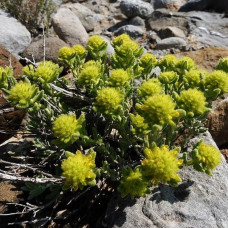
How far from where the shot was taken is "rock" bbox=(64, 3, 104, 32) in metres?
6.89

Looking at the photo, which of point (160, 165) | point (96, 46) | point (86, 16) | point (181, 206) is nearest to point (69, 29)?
point (86, 16)

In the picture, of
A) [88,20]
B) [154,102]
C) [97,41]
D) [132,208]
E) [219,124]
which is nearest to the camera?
[154,102]

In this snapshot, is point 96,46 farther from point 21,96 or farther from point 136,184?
point 136,184

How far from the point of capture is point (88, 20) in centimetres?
695

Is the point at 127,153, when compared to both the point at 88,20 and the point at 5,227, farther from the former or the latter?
the point at 88,20

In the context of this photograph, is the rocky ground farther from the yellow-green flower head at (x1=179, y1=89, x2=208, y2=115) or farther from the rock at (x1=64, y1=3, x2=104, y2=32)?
the yellow-green flower head at (x1=179, y1=89, x2=208, y2=115)

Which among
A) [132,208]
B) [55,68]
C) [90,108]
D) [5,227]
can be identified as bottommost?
[5,227]

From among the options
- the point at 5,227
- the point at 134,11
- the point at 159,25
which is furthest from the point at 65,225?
the point at 134,11

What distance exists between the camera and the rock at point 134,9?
6965mm

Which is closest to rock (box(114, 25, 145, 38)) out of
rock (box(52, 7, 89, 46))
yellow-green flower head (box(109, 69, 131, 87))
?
rock (box(52, 7, 89, 46))

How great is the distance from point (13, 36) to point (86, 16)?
2327 millimetres

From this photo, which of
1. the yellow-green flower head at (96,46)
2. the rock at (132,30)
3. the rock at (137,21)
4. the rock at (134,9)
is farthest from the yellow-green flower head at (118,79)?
the rock at (134,9)

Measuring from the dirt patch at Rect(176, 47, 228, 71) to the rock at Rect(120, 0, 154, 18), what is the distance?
3.57 metres

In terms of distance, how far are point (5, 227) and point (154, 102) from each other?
1709mm
